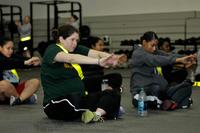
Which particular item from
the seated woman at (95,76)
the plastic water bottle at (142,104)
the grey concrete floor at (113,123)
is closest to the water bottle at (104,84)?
the seated woman at (95,76)

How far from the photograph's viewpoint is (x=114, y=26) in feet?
46.1

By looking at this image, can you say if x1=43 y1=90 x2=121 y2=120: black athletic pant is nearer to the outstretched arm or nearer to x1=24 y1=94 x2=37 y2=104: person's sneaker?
the outstretched arm

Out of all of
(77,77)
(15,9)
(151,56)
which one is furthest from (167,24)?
(77,77)

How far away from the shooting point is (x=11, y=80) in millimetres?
6008

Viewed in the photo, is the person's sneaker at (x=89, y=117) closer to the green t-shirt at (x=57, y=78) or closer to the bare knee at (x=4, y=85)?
the green t-shirt at (x=57, y=78)

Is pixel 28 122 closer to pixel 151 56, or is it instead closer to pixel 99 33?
pixel 151 56

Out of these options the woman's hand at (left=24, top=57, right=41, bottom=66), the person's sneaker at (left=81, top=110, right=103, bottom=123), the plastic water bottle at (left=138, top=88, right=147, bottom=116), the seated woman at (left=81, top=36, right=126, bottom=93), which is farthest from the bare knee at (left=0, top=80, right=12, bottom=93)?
the plastic water bottle at (left=138, top=88, right=147, bottom=116)

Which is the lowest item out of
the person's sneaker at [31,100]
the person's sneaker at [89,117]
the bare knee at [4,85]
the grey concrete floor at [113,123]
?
the person's sneaker at [31,100]

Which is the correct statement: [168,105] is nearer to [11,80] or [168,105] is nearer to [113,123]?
[113,123]

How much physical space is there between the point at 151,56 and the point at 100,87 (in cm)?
139

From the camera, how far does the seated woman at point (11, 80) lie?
555 cm

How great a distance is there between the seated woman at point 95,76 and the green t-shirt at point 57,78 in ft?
4.94

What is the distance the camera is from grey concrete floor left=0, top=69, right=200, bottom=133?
160 inches

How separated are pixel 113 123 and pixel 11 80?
6.91 ft
